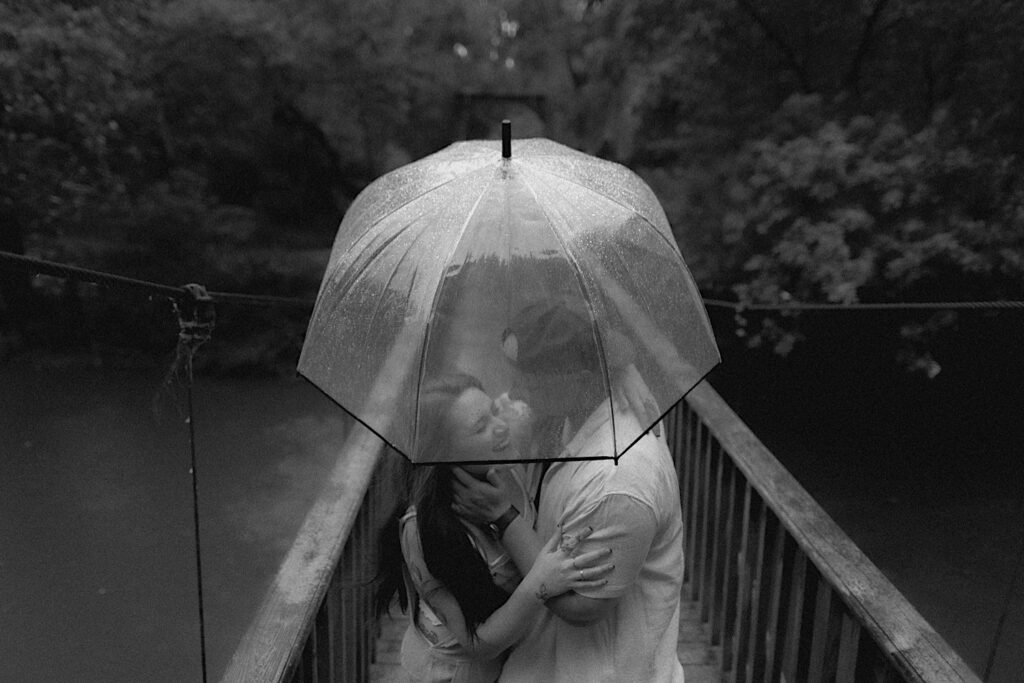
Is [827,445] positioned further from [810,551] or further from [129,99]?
[129,99]

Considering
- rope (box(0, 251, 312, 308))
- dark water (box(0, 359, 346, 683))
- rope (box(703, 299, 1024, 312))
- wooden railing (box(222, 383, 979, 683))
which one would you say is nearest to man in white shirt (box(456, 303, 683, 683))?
wooden railing (box(222, 383, 979, 683))

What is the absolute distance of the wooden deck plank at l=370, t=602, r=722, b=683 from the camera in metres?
2.46

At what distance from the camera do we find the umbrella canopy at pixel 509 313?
1.24 meters

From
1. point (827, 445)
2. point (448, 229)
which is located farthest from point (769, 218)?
point (448, 229)

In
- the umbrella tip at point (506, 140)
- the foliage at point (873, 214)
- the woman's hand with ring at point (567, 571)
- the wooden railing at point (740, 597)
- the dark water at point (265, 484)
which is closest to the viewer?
the woman's hand with ring at point (567, 571)

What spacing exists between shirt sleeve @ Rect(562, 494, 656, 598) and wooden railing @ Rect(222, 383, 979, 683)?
0.38 m

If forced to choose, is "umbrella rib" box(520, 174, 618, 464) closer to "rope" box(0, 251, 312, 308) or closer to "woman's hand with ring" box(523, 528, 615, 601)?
"woman's hand with ring" box(523, 528, 615, 601)

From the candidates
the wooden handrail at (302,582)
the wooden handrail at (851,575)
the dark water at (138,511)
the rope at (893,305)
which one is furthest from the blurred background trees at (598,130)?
the wooden handrail at (302,582)

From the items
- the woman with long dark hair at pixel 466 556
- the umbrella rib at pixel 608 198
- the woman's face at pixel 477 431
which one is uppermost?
the umbrella rib at pixel 608 198

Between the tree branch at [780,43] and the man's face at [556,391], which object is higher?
the tree branch at [780,43]

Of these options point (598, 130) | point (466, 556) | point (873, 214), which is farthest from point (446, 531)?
point (598, 130)

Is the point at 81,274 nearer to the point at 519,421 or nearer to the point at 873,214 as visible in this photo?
the point at 519,421

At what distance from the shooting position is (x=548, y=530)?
4.25ft

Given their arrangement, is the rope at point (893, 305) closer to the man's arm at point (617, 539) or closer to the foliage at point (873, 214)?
the man's arm at point (617, 539)
